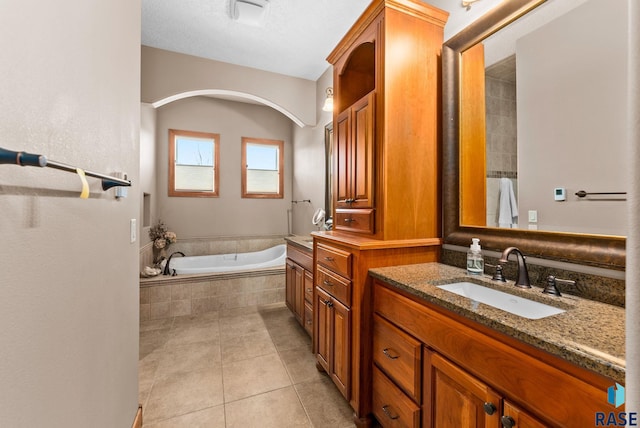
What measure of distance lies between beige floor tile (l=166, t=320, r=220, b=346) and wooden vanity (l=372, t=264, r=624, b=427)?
185 cm

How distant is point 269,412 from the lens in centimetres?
163

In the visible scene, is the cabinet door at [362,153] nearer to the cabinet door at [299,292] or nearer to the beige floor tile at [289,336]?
the cabinet door at [299,292]

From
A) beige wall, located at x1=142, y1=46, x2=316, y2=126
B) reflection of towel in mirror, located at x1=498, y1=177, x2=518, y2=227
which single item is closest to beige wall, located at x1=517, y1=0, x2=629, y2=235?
reflection of towel in mirror, located at x1=498, y1=177, x2=518, y2=227

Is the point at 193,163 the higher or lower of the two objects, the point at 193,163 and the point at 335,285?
the higher

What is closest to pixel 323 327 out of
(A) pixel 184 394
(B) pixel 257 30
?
(A) pixel 184 394

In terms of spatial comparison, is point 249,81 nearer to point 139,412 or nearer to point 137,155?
point 137,155

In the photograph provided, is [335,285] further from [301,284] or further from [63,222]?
[63,222]

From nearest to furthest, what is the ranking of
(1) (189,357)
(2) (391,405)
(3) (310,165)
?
(2) (391,405)
(1) (189,357)
(3) (310,165)

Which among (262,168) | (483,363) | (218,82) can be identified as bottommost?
(483,363)

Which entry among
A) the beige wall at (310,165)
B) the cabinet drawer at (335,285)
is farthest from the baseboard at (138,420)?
the beige wall at (310,165)

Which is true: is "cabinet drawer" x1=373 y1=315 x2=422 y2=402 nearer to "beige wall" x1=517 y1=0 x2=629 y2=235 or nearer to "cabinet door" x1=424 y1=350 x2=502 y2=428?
"cabinet door" x1=424 y1=350 x2=502 y2=428

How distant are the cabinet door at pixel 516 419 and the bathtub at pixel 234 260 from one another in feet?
9.82

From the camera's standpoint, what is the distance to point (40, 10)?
2.14 feet

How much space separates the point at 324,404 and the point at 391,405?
61 cm
